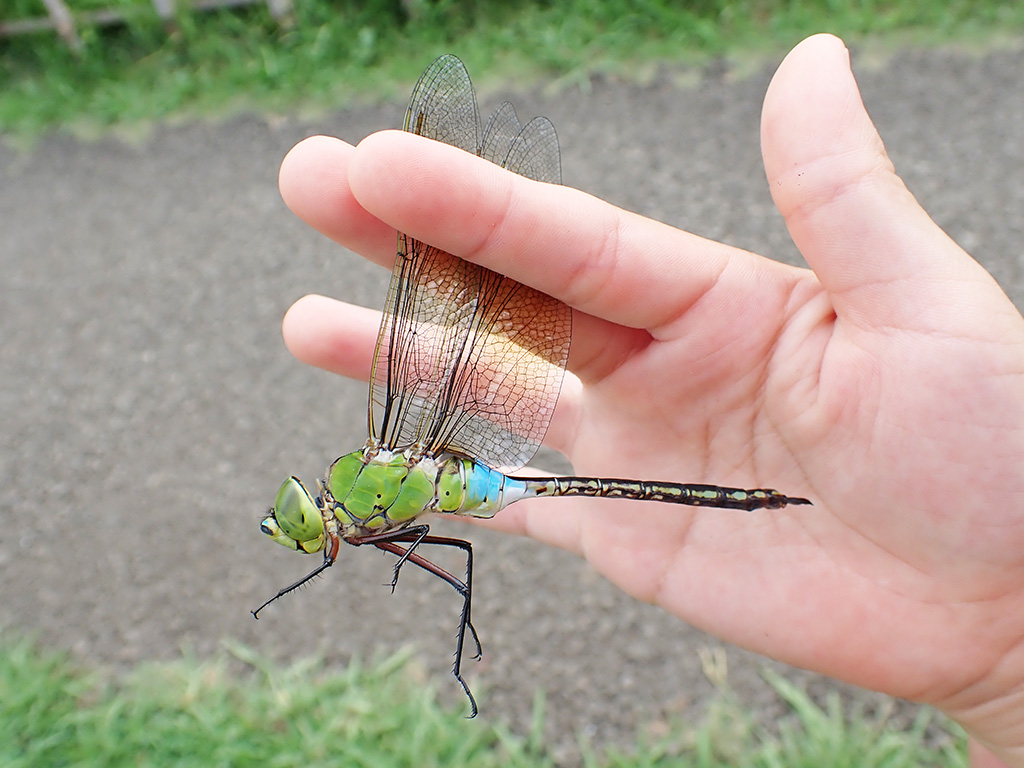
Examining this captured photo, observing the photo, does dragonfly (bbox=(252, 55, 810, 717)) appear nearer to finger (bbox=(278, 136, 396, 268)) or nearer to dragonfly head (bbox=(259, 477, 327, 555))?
dragonfly head (bbox=(259, 477, 327, 555))

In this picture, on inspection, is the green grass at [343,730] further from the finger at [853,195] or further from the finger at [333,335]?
the finger at [853,195]

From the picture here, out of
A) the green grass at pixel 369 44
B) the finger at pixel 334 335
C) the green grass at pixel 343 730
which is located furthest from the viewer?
the green grass at pixel 369 44

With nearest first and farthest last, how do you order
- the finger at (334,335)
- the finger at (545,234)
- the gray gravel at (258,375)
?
the finger at (545,234), the finger at (334,335), the gray gravel at (258,375)

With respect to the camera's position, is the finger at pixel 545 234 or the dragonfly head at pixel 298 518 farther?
the dragonfly head at pixel 298 518

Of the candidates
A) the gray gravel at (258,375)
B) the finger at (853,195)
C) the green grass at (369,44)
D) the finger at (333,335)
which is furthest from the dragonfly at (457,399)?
the green grass at (369,44)

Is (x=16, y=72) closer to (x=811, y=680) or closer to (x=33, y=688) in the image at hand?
(x=33, y=688)

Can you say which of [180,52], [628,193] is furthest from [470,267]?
[180,52]

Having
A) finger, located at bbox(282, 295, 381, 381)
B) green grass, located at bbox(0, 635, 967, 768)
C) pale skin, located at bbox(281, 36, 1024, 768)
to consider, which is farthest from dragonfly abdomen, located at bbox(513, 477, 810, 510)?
green grass, located at bbox(0, 635, 967, 768)

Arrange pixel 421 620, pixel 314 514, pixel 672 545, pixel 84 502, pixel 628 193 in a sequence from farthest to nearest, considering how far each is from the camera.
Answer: pixel 628 193 < pixel 84 502 < pixel 421 620 < pixel 672 545 < pixel 314 514
